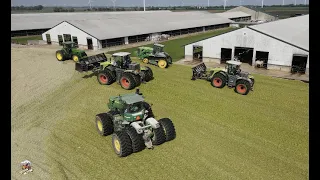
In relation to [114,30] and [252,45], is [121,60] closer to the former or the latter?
[252,45]

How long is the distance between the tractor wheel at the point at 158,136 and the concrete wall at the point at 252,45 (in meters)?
17.3

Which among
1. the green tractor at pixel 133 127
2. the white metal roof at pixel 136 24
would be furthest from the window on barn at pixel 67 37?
the green tractor at pixel 133 127

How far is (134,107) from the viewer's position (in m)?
11.0

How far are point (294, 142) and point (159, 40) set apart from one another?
109 ft

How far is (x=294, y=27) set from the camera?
31.0 m

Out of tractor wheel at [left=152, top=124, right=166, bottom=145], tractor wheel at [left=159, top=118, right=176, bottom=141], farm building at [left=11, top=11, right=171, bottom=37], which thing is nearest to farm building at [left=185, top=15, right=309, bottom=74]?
tractor wheel at [left=159, top=118, right=176, bottom=141]

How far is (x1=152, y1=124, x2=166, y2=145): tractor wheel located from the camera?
1085 centimetres

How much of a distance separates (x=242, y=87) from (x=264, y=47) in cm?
881

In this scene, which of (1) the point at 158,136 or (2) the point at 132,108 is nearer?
(1) the point at 158,136

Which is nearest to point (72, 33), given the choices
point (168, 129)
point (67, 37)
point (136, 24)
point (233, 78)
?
point (67, 37)

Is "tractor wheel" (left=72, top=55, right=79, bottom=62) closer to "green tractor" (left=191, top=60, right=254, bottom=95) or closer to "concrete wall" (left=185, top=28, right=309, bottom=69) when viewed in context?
"concrete wall" (left=185, top=28, right=309, bottom=69)

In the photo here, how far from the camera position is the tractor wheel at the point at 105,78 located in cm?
1892
